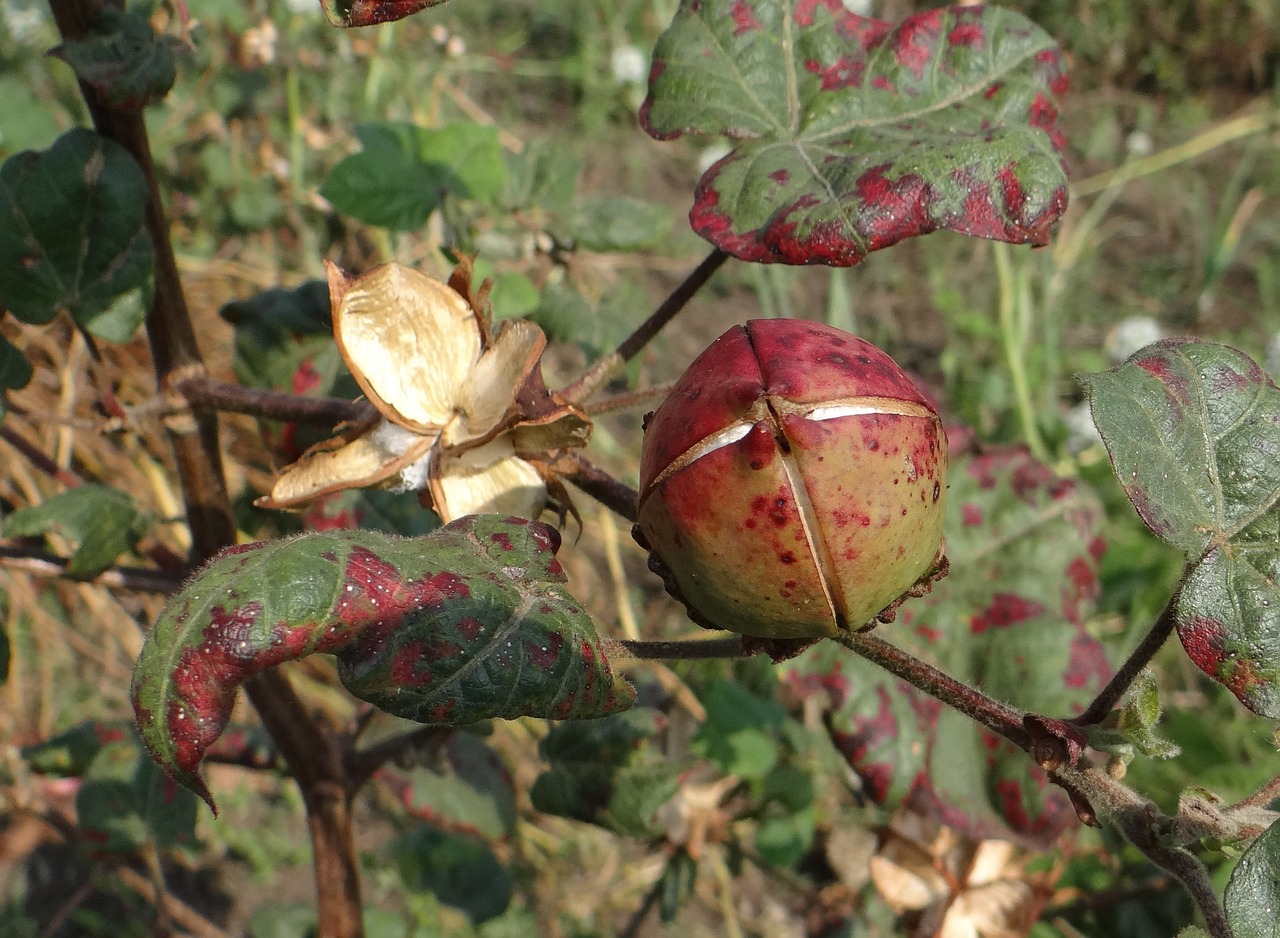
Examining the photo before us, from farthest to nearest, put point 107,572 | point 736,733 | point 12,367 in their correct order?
1. point 736,733
2. point 107,572
3. point 12,367

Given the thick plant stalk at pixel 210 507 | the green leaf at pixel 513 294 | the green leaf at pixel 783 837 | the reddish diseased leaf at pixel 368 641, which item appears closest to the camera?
the reddish diseased leaf at pixel 368 641

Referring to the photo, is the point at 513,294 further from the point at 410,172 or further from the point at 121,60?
the point at 121,60

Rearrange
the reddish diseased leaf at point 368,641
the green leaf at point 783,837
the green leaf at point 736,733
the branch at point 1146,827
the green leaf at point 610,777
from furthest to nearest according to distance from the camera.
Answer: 1. the green leaf at point 783,837
2. the green leaf at point 736,733
3. the green leaf at point 610,777
4. the branch at point 1146,827
5. the reddish diseased leaf at point 368,641

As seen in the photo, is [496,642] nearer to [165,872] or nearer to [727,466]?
[727,466]

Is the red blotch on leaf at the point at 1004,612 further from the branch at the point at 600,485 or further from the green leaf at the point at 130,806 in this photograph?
the green leaf at the point at 130,806

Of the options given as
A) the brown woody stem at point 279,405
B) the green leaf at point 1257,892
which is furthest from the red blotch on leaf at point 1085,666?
the brown woody stem at point 279,405

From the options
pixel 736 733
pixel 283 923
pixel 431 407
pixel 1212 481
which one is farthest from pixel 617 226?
pixel 283 923
